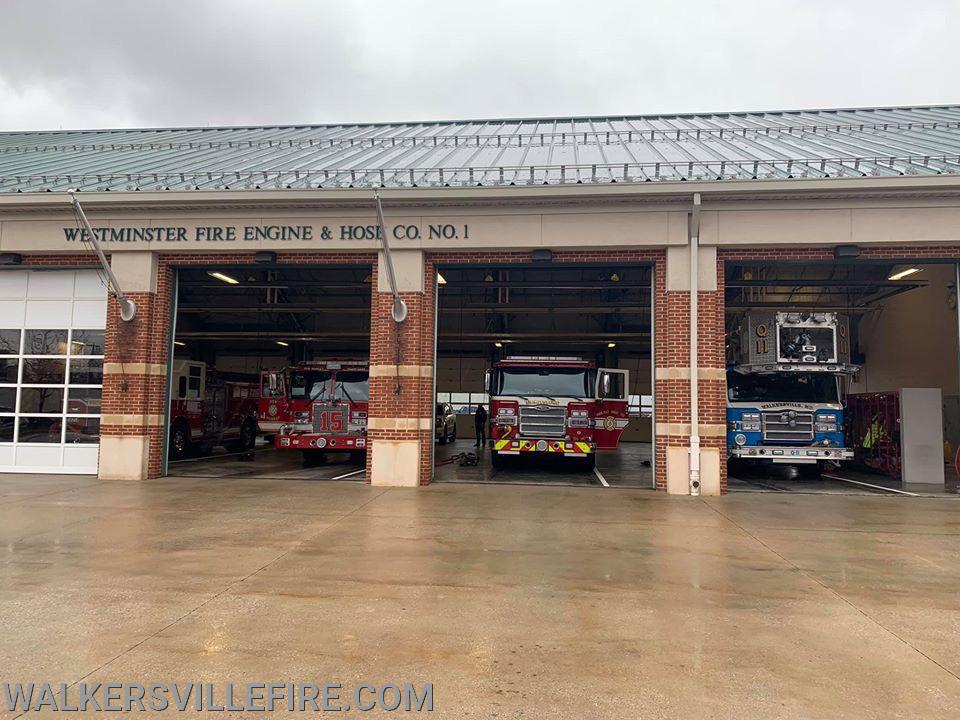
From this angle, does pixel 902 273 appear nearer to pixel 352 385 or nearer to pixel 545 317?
pixel 545 317

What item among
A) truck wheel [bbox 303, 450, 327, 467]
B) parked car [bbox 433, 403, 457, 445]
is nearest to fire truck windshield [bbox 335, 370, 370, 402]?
truck wheel [bbox 303, 450, 327, 467]

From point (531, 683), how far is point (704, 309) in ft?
30.8

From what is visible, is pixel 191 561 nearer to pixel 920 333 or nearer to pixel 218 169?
pixel 218 169

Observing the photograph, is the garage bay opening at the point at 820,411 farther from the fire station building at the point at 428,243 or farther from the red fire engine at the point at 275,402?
the red fire engine at the point at 275,402

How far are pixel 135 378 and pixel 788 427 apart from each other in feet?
45.4

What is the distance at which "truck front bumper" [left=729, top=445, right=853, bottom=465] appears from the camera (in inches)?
538

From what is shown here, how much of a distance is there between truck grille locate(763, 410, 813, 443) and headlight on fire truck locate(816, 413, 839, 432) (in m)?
0.18

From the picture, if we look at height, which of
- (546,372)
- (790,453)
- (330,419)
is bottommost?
(790,453)

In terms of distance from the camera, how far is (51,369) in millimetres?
13688

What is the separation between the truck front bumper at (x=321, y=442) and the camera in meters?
16.5

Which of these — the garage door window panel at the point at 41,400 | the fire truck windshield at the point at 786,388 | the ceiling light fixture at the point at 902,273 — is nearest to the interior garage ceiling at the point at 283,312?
the garage door window panel at the point at 41,400

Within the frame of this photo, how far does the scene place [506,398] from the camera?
49.7ft

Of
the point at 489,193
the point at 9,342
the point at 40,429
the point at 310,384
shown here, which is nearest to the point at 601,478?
the point at 489,193

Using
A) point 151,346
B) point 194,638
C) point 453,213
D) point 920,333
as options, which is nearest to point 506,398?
point 453,213
